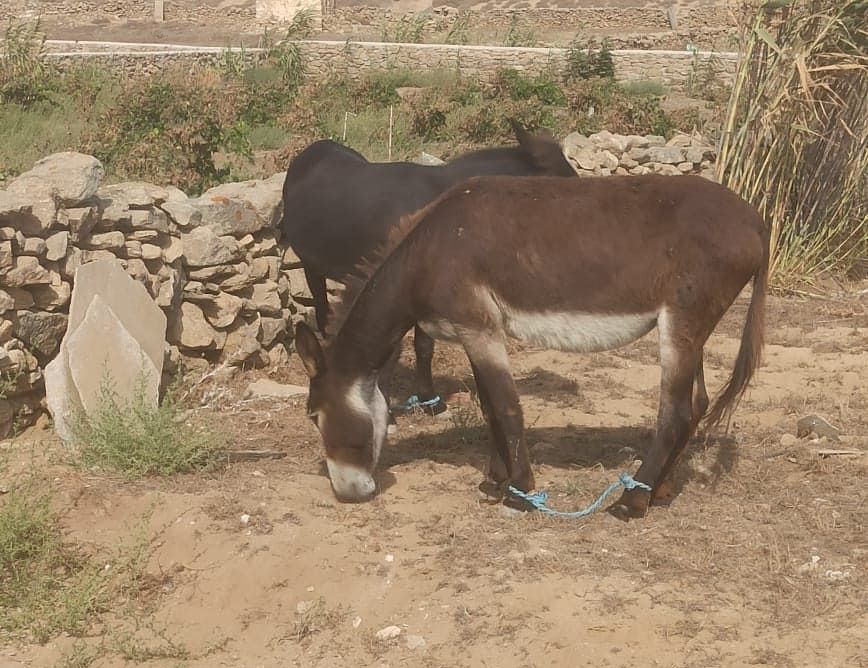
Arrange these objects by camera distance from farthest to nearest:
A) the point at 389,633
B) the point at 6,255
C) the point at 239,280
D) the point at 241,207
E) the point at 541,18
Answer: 1. the point at 541,18
2. the point at 241,207
3. the point at 239,280
4. the point at 6,255
5. the point at 389,633

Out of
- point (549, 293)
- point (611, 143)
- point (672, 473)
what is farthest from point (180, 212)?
point (611, 143)

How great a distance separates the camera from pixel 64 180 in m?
6.48

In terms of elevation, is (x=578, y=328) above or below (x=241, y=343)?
above

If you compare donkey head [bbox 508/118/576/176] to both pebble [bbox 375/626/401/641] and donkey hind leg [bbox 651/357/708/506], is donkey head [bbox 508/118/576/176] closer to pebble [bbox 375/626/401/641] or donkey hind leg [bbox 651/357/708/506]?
donkey hind leg [bbox 651/357/708/506]

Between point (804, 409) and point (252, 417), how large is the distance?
135 inches

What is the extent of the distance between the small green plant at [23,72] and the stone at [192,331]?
952 centimetres

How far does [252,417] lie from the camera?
6703 millimetres

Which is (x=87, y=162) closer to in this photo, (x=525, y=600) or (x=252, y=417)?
(x=252, y=417)

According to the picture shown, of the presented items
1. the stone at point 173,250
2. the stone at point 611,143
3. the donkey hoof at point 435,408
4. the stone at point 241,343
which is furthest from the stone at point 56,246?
the stone at point 611,143

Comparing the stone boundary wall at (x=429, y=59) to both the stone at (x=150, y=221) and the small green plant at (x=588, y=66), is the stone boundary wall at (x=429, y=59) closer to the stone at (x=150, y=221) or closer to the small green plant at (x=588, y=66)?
the small green plant at (x=588, y=66)

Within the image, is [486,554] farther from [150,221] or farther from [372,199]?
[150,221]

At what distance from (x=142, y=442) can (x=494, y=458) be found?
1813 millimetres

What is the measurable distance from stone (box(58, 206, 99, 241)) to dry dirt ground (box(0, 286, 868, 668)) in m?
1.27

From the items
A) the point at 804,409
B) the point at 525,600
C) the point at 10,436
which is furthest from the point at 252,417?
the point at 804,409
